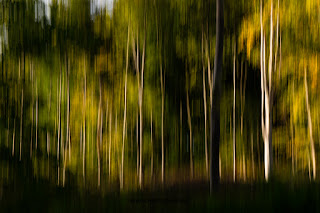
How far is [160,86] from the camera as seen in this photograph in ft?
87.1

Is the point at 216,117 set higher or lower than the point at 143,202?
higher

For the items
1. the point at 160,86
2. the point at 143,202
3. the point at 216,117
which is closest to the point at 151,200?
the point at 143,202

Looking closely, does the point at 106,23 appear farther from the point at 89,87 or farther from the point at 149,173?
the point at 149,173

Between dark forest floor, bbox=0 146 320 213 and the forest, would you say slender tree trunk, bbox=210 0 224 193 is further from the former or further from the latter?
the forest

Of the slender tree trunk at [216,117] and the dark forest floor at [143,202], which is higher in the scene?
the slender tree trunk at [216,117]

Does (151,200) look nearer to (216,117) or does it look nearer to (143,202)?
(143,202)

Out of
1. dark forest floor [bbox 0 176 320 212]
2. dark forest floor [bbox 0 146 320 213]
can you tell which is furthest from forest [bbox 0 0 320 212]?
dark forest floor [bbox 0 176 320 212]

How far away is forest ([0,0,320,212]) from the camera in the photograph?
61.1ft

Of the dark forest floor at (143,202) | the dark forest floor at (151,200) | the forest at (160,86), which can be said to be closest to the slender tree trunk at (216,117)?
the dark forest floor at (143,202)

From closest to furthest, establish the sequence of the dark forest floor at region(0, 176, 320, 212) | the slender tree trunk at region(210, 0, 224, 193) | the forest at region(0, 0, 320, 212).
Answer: the dark forest floor at region(0, 176, 320, 212) < the slender tree trunk at region(210, 0, 224, 193) < the forest at region(0, 0, 320, 212)

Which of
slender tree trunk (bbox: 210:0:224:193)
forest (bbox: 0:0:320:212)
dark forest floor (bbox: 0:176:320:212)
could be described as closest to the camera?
dark forest floor (bbox: 0:176:320:212)

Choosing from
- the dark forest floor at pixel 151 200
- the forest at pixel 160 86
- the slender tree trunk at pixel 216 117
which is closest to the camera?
the dark forest floor at pixel 151 200

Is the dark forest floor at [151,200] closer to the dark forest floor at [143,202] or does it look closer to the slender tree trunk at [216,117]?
the dark forest floor at [143,202]

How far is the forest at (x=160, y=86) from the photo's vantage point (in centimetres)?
1861
